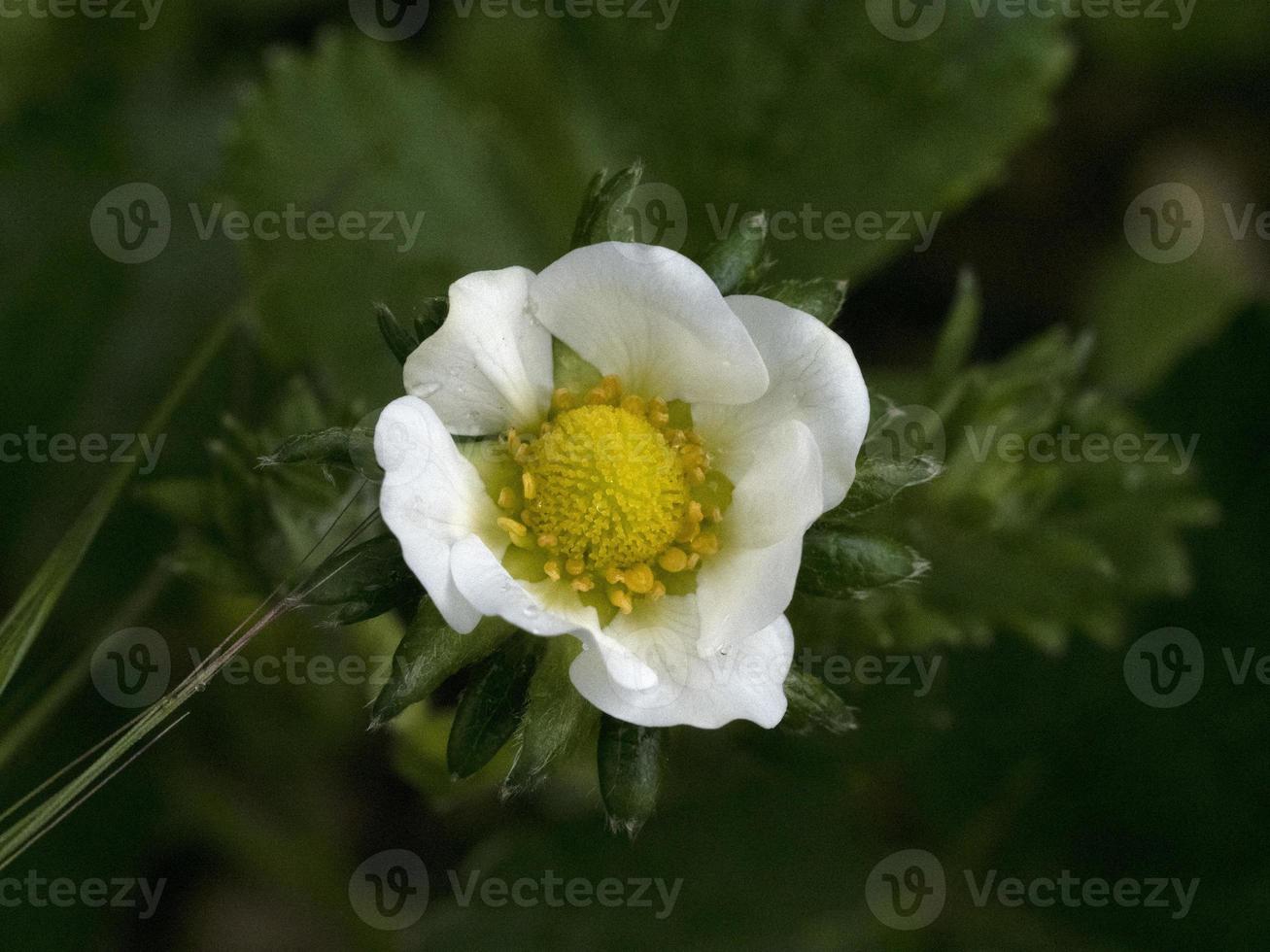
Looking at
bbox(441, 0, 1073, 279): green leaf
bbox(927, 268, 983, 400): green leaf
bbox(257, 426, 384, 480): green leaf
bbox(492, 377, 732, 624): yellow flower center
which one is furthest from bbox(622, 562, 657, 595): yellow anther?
bbox(441, 0, 1073, 279): green leaf

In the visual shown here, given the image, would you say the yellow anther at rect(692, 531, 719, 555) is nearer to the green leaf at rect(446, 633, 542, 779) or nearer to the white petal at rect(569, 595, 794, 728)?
the white petal at rect(569, 595, 794, 728)

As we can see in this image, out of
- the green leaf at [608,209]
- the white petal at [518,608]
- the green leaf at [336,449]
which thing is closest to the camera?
the white petal at [518,608]

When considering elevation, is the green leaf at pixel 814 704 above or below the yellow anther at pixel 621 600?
below

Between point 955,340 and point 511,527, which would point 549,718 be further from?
point 955,340

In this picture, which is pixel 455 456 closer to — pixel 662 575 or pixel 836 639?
pixel 662 575

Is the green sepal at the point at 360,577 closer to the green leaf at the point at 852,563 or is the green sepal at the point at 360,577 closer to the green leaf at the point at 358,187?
the green leaf at the point at 852,563

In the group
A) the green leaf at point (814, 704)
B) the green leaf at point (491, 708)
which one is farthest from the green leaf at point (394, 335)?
the green leaf at point (814, 704)
